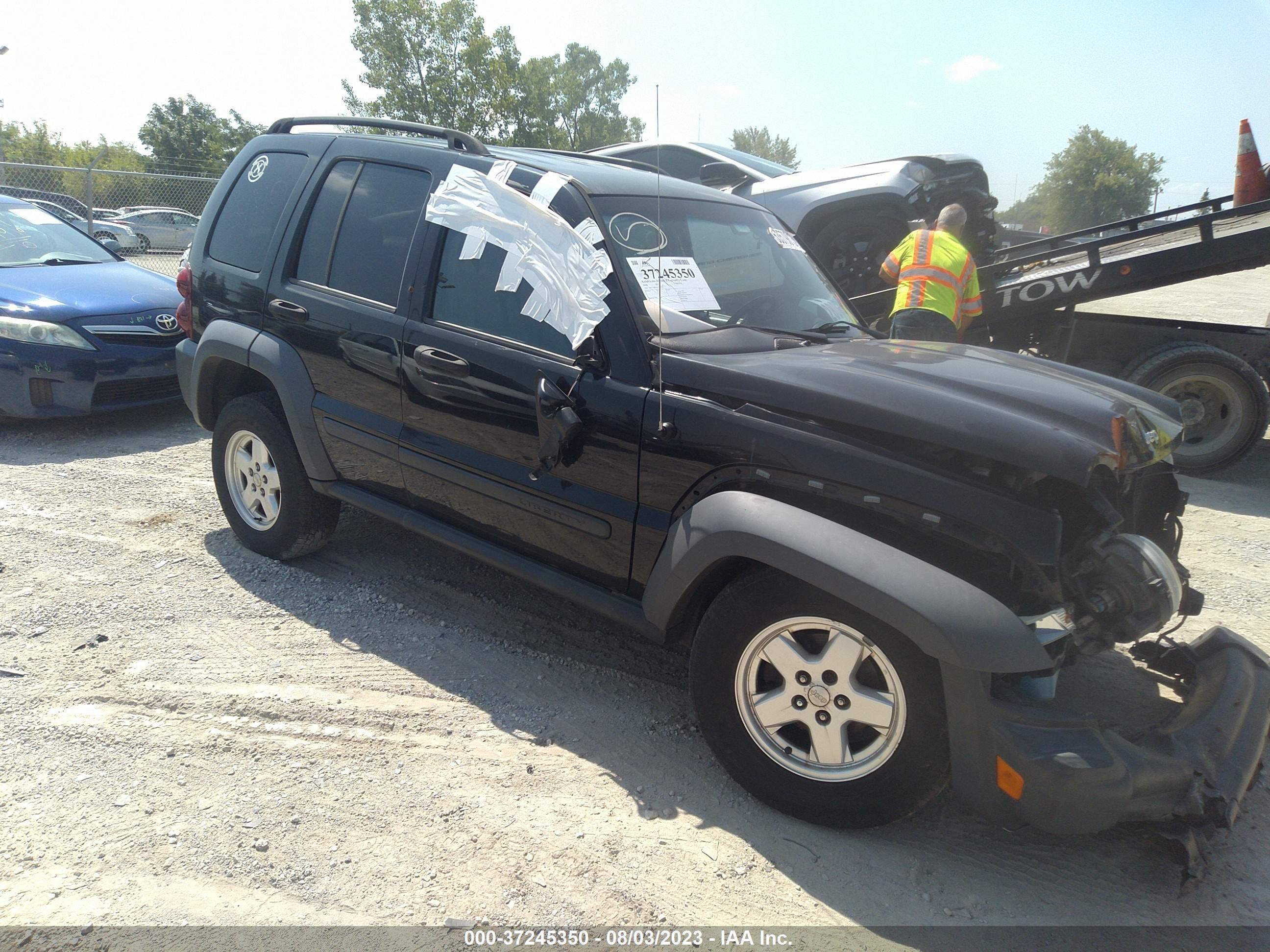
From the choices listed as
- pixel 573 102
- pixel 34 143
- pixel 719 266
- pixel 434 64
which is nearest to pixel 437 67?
pixel 434 64

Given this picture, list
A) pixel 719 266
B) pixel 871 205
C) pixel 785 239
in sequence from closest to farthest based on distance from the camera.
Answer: pixel 719 266, pixel 785 239, pixel 871 205

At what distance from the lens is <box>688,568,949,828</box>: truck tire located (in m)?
2.44

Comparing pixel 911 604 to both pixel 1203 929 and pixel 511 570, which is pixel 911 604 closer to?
pixel 1203 929

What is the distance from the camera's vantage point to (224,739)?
3113mm

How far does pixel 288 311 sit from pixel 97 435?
3.85 m

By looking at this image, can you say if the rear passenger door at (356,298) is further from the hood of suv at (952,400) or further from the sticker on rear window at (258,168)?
the hood of suv at (952,400)

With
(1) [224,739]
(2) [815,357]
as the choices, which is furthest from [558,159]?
(1) [224,739]

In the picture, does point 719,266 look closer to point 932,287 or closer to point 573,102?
point 932,287

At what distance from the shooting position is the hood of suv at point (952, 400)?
7.84ft

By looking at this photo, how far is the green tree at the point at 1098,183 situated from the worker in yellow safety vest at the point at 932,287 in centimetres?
4234

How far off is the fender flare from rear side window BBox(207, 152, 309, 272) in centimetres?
36

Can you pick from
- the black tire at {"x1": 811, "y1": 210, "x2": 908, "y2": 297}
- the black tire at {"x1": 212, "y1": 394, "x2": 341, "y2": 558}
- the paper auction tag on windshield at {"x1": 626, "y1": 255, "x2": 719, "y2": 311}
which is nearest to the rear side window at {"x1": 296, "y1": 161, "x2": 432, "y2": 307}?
the black tire at {"x1": 212, "y1": 394, "x2": 341, "y2": 558}

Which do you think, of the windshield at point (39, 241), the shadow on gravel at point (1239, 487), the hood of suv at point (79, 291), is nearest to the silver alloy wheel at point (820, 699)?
the shadow on gravel at point (1239, 487)

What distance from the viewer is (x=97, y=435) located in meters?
6.83
